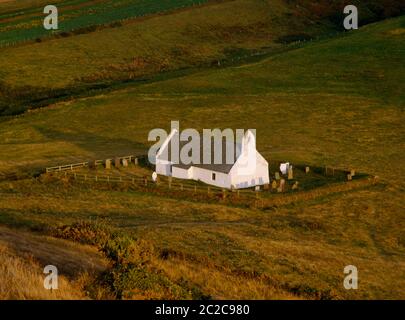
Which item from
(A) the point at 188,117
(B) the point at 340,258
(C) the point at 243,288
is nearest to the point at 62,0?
(A) the point at 188,117

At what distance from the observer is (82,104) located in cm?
9725

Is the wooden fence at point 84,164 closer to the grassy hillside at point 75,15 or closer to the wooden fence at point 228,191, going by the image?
the wooden fence at point 228,191

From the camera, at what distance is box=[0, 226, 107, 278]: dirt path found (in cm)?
2545

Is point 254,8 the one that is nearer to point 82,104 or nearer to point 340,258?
point 82,104

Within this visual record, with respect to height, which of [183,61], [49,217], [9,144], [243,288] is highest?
[183,61]

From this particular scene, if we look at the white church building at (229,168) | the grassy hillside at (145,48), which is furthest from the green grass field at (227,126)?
the white church building at (229,168)

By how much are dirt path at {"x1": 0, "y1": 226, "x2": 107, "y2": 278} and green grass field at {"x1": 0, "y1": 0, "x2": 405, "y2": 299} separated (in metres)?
0.77

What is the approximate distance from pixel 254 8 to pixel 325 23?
1260 centimetres

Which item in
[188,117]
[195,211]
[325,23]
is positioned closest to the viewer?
[195,211]

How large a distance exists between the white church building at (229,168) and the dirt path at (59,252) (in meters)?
28.6

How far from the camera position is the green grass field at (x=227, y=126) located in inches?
1296

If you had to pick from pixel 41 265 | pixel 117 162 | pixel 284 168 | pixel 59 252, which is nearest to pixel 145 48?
pixel 117 162

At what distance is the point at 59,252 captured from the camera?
2750cm

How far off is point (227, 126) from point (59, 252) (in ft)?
195
